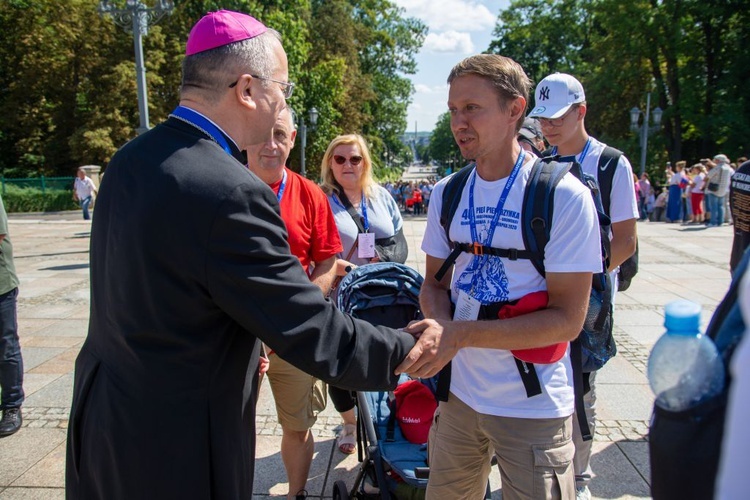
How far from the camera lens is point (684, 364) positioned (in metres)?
0.82

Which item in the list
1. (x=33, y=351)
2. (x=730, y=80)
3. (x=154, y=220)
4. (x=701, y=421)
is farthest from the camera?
(x=730, y=80)

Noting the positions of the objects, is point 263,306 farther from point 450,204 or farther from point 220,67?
point 450,204

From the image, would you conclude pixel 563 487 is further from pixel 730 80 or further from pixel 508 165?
pixel 730 80

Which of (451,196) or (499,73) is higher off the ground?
(499,73)

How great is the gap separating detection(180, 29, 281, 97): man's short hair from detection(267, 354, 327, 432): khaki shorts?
69.9 inches

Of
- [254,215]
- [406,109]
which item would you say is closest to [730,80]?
[406,109]

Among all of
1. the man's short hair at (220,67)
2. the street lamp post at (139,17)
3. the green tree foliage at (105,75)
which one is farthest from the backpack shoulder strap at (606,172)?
the green tree foliage at (105,75)

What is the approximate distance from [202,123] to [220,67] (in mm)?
182

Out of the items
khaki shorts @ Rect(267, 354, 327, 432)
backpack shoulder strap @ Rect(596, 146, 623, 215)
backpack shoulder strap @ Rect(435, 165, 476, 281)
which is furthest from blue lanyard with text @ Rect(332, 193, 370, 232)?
backpack shoulder strap @ Rect(435, 165, 476, 281)

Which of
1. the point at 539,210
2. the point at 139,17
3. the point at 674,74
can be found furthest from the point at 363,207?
the point at 674,74

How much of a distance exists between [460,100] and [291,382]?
182 cm

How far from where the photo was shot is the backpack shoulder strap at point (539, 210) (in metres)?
1.97

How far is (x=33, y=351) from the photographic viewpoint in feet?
19.1

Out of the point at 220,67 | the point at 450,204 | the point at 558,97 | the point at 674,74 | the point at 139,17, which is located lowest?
the point at 450,204
